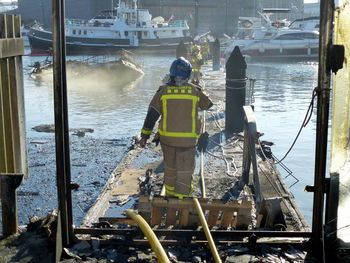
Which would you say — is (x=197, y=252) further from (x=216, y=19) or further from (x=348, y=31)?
(x=216, y=19)

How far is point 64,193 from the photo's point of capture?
3.90m

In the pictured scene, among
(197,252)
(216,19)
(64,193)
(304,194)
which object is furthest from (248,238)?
(216,19)

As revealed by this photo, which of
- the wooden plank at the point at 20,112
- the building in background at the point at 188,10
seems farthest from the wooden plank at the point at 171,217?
the building in background at the point at 188,10

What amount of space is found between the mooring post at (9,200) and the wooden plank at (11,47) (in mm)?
1461

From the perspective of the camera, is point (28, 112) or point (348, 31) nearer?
point (348, 31)

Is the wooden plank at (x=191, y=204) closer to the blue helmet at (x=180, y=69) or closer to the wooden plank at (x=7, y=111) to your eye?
the blue helmet at (x=180, y=69)

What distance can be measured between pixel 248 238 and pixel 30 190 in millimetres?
5328

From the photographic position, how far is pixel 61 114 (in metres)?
3.79

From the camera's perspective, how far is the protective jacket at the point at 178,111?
555 centimetres

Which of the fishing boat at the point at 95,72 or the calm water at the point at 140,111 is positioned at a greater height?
the fishing boat at the point at 95,72

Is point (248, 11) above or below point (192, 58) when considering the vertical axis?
above

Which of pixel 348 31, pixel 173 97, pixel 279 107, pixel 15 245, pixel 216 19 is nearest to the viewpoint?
pixel 348 31

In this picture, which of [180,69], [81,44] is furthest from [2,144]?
[81,44]

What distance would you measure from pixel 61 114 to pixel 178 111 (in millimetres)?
2029
